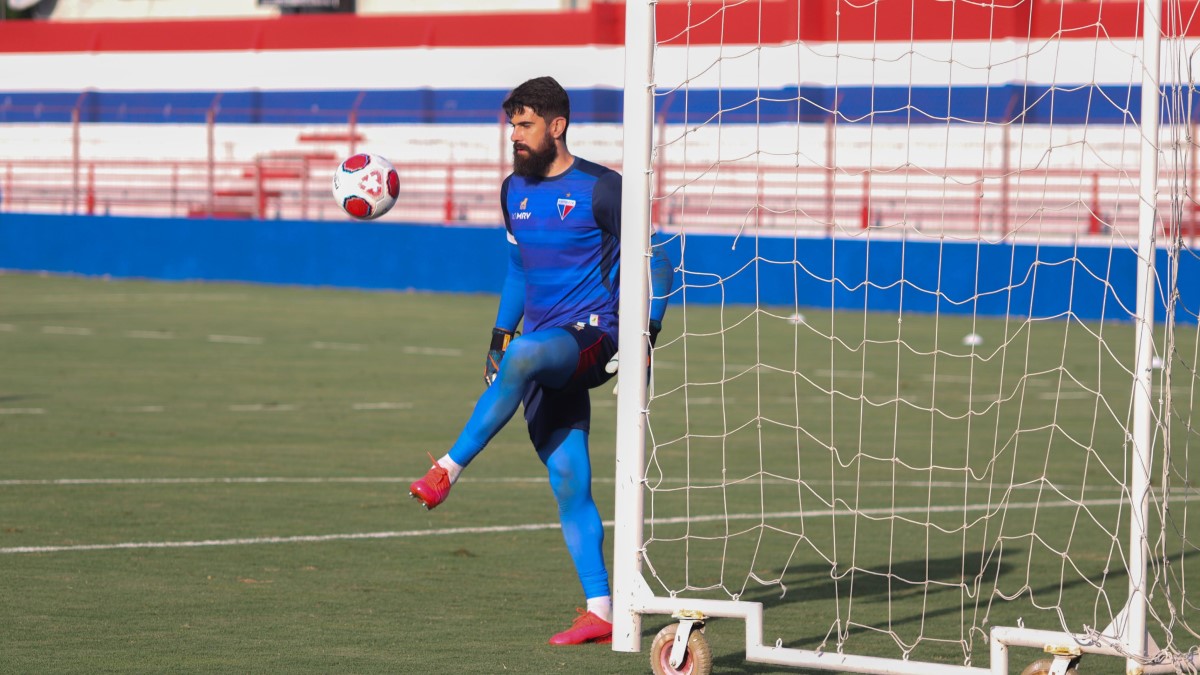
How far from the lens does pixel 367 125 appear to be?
39.3 meters

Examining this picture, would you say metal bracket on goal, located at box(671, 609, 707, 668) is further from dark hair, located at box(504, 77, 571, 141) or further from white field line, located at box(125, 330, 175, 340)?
white field line, located at box(125, 330, 175, 340)

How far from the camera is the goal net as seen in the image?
607cm

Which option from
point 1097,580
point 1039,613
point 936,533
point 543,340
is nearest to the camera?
point 543,340

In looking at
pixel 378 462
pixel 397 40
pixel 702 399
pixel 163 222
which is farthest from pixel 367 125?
pixel 378 462

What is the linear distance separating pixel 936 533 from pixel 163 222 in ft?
74.8

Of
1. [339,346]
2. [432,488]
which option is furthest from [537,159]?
[339,346]

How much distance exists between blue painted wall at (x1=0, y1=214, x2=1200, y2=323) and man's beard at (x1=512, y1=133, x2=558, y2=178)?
15.5 m

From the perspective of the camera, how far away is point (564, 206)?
22.2 ft

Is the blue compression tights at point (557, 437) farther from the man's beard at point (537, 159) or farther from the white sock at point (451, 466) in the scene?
the man's beard at point (537, 159)

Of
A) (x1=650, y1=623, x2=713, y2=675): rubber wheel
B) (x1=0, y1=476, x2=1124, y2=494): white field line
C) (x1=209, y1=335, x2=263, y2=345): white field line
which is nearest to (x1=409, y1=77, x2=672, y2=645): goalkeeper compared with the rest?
(x1=650, y1=623, x2=713, y2=675): rubber wheel

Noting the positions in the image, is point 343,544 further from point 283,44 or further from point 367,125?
point 283,44

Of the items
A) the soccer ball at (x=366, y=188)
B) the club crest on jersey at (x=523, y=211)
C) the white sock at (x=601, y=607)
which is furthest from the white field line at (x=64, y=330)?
the white sock at (x=601, y=607)

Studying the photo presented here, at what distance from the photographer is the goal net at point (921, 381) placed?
19.9 feet

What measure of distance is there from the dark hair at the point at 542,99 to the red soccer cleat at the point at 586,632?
1.76 meters
